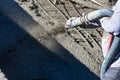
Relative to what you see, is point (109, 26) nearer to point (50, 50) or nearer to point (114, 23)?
point (114, 23)

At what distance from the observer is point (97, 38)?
33.6ft

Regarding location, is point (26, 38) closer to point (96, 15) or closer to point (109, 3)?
point (109, 3)

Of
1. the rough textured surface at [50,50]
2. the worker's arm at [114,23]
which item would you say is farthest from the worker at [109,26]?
the rough textured surface at [50,50]

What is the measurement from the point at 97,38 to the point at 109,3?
5.37ft

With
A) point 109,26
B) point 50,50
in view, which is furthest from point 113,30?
point 50,50

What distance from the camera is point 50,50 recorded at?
966cm

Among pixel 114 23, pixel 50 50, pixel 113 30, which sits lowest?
pixel 50 50

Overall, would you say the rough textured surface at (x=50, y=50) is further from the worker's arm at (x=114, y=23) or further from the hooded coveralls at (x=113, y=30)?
the worker's arm at (x=114, y=23)

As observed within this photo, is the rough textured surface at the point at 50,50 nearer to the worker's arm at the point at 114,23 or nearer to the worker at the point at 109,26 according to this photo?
the worker at the point at 109,26

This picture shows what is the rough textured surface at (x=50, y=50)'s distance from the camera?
8.79 metres

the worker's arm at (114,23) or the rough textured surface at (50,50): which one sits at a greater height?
the worker's arm at (114,23)

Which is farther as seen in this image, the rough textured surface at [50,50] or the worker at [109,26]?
the rough textured surface at [50,50]

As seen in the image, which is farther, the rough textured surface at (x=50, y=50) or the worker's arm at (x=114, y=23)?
the rough textured surface at (x=50, y=50)

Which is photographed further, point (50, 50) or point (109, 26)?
point (50, 50)
